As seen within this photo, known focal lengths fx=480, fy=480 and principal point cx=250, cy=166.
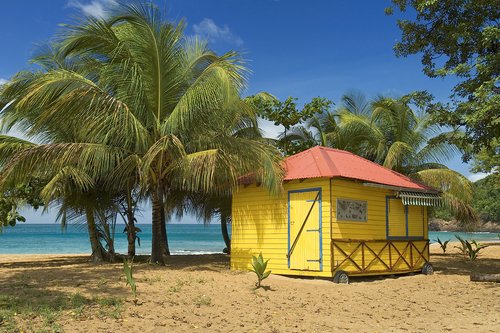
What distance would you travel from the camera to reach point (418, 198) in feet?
45.4

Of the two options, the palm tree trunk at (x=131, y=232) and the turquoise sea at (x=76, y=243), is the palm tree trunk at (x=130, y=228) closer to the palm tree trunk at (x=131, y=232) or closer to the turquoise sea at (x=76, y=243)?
the palm tree trunk at (x=131, y=232)

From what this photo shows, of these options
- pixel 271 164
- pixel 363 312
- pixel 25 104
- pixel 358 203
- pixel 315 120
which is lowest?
pixel 363 312

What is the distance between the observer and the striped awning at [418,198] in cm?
1351

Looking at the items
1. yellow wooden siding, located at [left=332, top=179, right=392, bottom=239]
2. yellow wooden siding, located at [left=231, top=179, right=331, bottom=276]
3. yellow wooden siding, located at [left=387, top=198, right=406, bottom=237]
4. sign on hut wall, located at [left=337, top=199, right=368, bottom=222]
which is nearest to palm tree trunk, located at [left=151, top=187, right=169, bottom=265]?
yellow wooden siding, located at [left=231, top=179, right=331, bottom=276]

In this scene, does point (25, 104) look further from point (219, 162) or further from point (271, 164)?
point (271, 164)

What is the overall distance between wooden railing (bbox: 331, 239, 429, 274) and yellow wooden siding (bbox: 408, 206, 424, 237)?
25 cm

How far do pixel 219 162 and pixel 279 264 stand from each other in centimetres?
319

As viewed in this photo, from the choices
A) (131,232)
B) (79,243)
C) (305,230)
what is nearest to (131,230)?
(131,232)

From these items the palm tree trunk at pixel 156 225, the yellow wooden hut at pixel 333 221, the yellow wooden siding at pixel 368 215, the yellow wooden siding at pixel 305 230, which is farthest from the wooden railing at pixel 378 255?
the palm tree trunk at pixel 156 225

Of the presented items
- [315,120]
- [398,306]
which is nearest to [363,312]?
[398,306]

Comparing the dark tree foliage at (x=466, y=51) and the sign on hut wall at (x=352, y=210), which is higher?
the dark tree foliage at (x=466, y=51)

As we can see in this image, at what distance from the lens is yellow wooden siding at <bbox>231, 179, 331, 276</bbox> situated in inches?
481

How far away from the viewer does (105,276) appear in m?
10.9

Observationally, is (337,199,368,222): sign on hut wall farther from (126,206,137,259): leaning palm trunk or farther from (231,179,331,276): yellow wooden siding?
(126,206,137,259): leaning palm trunk
